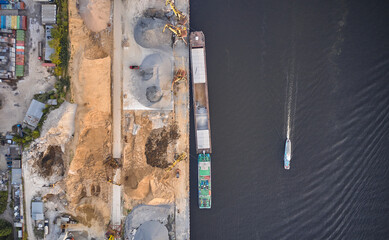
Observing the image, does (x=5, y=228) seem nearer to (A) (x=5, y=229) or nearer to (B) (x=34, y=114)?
(A) (x=5, y=229)

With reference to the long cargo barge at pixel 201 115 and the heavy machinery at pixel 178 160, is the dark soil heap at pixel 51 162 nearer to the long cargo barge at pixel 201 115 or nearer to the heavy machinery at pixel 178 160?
the heavy machinery at pixel 178 160

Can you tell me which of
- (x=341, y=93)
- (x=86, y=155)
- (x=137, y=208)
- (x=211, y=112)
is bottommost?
(x=137, y=208)

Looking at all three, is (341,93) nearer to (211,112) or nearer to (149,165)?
(211,112)

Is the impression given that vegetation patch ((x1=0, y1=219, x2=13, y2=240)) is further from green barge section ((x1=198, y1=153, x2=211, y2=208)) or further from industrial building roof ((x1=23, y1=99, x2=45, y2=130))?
green barge section ((x1=198, y1=153, x2=211, y2=208))

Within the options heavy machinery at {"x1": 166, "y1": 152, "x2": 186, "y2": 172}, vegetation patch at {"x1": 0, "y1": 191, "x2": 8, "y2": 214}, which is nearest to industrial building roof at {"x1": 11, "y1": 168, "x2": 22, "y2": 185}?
vegetation patch at {"x1": 0, "y1": 191, "x2": 8, "y2": 214}

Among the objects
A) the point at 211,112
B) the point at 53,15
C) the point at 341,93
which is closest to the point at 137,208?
the point at 211,112

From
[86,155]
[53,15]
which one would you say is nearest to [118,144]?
[86,155]

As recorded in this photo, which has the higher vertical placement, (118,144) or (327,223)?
(118,144)

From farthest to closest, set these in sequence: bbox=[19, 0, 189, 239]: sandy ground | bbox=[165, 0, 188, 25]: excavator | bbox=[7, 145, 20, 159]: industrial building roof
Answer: bbox=[7, 145, 20, 159]: industrial building roof < bbox=[165, 0, 188, 25]: excavator < bbox=[19, 0, 189, 239]: sandy ground
